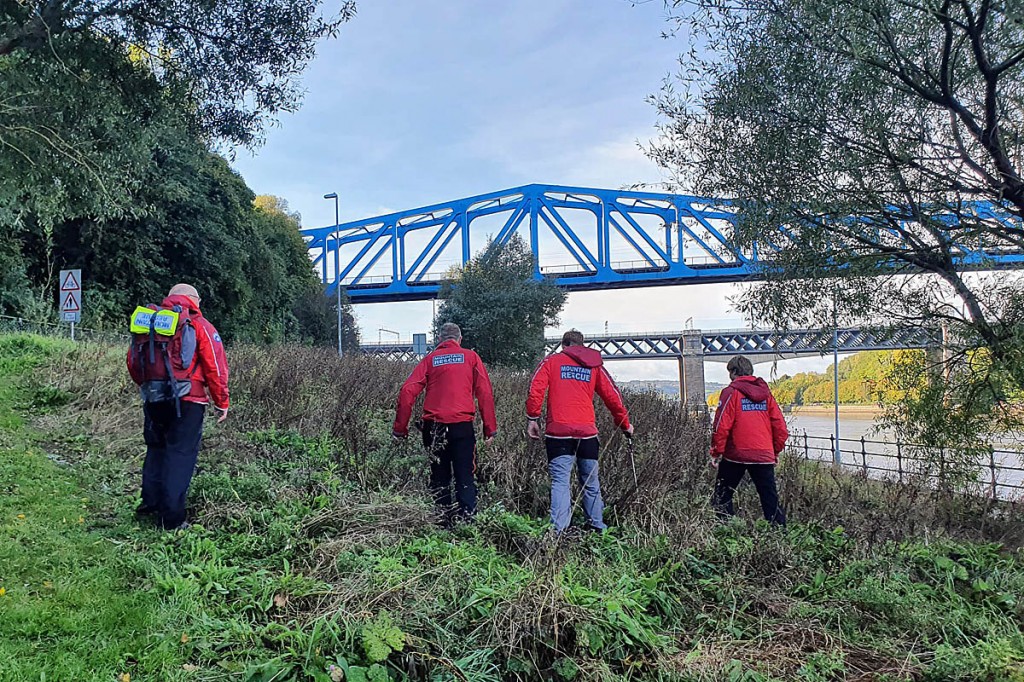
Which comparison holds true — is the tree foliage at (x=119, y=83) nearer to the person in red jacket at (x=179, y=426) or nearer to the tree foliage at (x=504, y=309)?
the person in red jacket at (x=179, y=426)

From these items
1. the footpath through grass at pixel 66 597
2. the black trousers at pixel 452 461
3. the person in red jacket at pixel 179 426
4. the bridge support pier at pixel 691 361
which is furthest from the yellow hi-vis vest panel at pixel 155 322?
the bridge support pier at pixel 691 361

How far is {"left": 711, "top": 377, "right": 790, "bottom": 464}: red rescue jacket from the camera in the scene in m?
6.09

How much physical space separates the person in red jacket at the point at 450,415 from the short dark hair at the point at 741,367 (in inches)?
94.0

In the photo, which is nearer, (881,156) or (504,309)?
(881,156)

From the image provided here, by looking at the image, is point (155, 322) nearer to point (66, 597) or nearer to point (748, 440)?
point (66, 597)

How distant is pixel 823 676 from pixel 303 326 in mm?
36173

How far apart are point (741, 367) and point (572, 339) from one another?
1774 millimetres

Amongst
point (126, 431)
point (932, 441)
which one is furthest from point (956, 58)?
point (126, 431)

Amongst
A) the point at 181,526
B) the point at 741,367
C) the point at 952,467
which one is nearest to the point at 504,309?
the point at 952,467

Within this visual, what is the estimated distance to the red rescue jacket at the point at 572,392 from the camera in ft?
17.5

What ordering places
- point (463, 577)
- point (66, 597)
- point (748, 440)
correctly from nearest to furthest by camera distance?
point (66, 597) → point (463, 577) → point (748, 440)

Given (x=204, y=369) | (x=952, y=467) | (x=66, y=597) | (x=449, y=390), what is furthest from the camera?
(x=952, y=467)

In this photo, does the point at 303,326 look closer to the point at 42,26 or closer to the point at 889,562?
the point at 42,26

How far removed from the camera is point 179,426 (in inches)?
181
